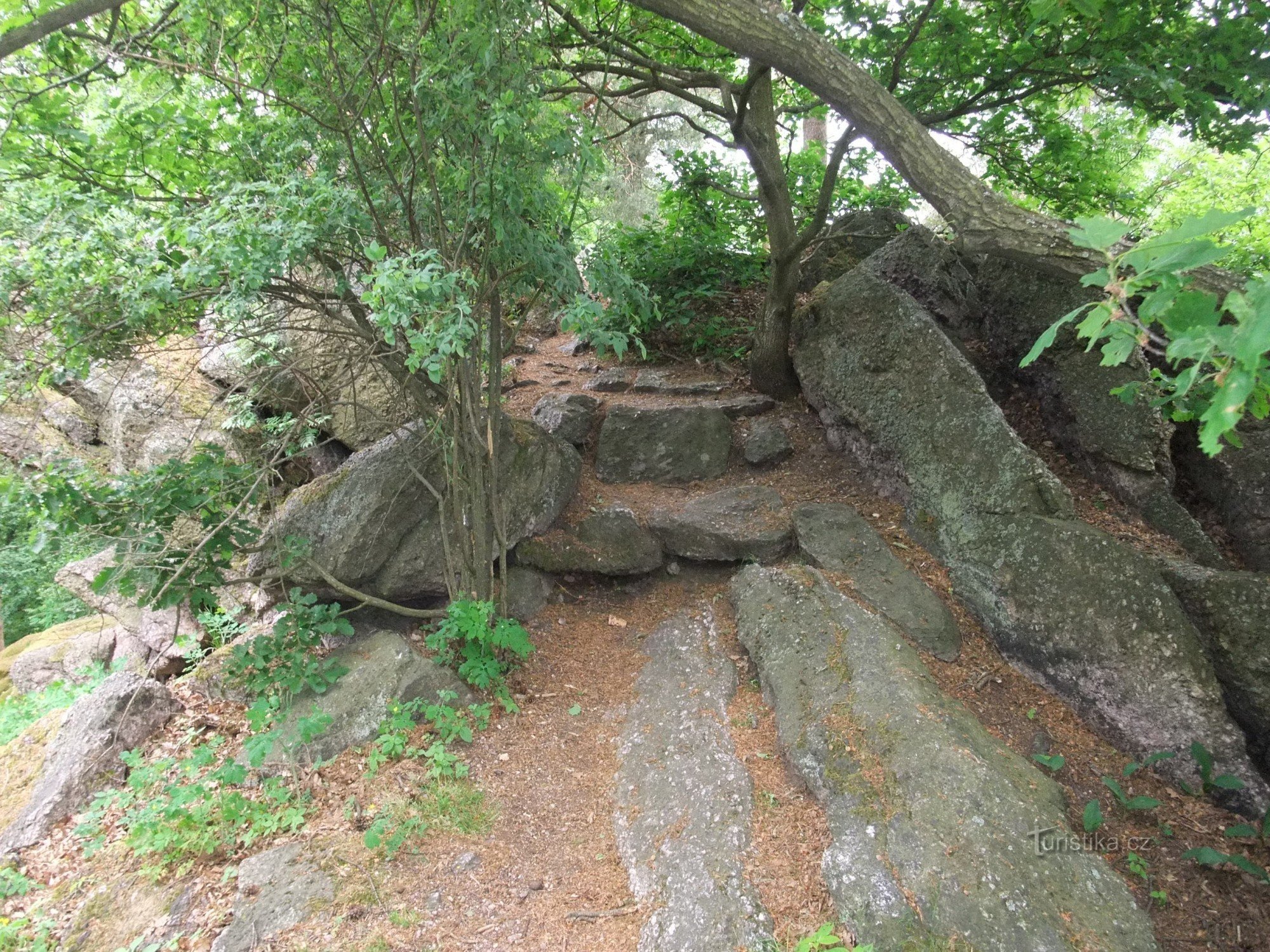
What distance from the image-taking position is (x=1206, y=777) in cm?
343

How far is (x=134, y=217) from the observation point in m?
3.27

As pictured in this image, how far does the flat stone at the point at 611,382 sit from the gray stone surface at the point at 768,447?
1.80m

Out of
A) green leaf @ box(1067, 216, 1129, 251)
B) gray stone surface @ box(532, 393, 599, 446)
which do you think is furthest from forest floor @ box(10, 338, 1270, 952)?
green leaf @ box(1067, 216, 1129, 251)

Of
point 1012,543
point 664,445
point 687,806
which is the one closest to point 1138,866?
point 1012,543

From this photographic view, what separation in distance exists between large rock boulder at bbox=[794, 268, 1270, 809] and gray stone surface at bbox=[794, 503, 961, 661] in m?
0.29

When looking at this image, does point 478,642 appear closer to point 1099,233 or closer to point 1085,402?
point 1099,233

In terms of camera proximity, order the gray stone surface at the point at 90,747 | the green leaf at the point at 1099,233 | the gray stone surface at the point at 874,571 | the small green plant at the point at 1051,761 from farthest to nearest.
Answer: the gray stone surface at the point at 874,571
the gray stone surface at the point at 90,747
the small green plant at the point at 1051,761
the green leaf at the point at 1099,233

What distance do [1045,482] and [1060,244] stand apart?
60.4 inches

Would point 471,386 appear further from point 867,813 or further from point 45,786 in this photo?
point 45,786

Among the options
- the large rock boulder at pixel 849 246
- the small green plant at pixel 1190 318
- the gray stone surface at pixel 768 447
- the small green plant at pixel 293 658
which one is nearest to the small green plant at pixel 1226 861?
the small green plant at pixel 1190 318

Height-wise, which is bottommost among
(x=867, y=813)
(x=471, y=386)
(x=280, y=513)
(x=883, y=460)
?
(x=867, y=813)

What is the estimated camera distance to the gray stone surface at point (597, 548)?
5.34m

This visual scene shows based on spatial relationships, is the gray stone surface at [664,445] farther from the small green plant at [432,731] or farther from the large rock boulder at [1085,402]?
the small green plant at [432,731]

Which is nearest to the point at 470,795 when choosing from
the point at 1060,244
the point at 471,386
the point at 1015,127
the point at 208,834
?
the point at 208,834
